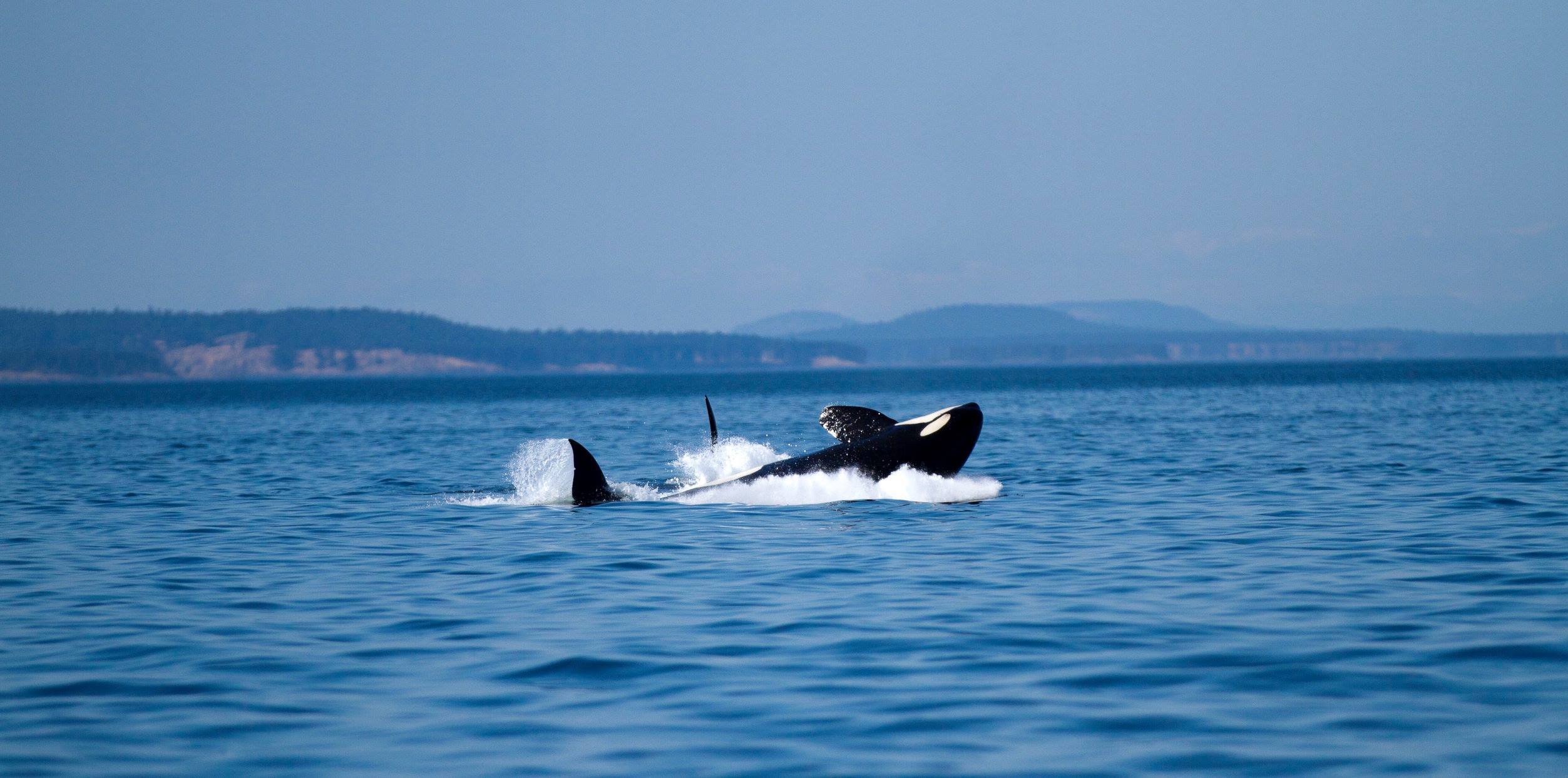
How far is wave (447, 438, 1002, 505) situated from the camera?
65.7 ft

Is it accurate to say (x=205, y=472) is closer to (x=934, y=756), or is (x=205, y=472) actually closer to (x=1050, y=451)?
(x=1050, y=451)

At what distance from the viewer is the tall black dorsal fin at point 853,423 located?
65.9 feet

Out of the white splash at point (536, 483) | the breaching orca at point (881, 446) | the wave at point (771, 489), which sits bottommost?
the white splash at point (536, 483)

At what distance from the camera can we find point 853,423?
792 inches

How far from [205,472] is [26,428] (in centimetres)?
4319

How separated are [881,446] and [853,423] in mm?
684

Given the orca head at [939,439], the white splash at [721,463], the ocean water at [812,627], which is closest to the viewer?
the ocean water at [812,627]

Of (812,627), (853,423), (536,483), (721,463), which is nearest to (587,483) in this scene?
(853,423)

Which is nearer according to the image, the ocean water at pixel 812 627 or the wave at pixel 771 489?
the ocean water at pixel 812 627

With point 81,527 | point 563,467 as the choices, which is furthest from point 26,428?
Result: point 81,527

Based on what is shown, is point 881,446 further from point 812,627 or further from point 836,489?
point 812,627

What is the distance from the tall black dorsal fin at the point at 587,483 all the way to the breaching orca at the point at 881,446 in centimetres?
3

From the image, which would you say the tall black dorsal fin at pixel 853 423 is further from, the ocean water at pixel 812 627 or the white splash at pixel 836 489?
the ocean water at pixel 812 627

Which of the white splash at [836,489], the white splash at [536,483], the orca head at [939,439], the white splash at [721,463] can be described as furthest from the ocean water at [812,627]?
the orca head at [939,439]
